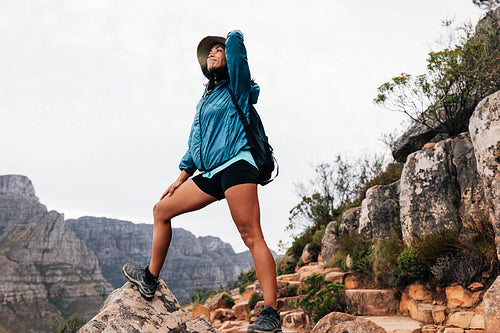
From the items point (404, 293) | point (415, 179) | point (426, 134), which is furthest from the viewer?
point (426, 134)

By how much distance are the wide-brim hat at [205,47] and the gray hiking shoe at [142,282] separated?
1594mm

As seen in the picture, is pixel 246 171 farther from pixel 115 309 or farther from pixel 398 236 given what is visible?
pixel 398 236

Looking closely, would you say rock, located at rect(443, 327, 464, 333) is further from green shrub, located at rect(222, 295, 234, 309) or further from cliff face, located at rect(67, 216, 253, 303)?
cliff face, located at rect(67, 216, 253, 303)

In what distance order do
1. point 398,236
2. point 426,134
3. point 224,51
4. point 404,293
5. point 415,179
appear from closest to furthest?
point 224,51
point 404,293
point 415,179
point 398,236
point 426,134

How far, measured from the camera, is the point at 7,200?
315ft

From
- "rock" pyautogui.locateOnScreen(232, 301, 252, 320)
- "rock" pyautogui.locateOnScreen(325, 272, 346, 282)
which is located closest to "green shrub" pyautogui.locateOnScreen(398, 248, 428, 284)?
"rock" pyautogui.locateOnScreen(325, 272, 346, 282)

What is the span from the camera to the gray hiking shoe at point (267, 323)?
7.04 feet

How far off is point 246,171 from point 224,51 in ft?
3.24

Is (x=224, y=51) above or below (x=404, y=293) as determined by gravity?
above

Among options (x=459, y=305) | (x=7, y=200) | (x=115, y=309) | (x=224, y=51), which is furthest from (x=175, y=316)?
(x=7, y=200)

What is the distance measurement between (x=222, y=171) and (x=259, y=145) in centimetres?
31

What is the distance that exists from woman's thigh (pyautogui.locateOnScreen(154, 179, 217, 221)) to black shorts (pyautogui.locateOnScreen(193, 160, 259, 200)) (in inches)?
2.0

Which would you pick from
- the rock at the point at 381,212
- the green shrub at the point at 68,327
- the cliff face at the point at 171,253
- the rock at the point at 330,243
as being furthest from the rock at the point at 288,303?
the cliff face at the point at 171,253

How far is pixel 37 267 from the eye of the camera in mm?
76375
